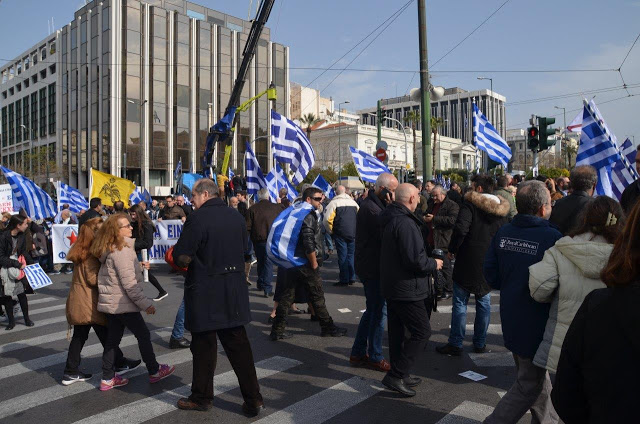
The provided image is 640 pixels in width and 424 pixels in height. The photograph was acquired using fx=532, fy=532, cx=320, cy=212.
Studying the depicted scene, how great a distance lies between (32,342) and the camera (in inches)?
281

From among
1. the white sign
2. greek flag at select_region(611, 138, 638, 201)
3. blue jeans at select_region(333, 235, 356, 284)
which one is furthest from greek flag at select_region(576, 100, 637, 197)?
the white sign

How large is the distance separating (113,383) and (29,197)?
8376 millimetres

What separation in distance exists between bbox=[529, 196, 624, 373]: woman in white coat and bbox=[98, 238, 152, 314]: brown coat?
3651mm

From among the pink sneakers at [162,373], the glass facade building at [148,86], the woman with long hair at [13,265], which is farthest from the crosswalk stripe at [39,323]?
the glass facade building at [148,86]

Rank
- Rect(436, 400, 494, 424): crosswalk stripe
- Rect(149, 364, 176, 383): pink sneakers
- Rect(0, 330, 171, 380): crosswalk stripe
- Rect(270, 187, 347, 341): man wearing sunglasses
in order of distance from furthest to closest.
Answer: Rect(270, 187, 347, 341): man wearing sunglasses → Rect(0, 330, 171, 380): crosswalk stripe → Rect(149, 364, 176, 383): pink sneakers → Rect(436, 400, 494, 424): crosswalk stripe

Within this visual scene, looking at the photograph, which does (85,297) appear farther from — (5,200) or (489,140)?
(5,200)

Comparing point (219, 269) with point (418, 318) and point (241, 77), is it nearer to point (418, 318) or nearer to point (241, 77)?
point (418, 318)

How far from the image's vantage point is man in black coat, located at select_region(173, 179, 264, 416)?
444cm

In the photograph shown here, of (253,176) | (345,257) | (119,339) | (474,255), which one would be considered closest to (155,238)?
(253,176)

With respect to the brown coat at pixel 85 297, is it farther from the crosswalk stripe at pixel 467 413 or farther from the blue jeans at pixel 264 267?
the blue jeans at pixel 264 267

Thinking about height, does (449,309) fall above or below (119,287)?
below

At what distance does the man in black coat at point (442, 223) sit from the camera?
325 inches

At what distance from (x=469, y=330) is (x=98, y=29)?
51873 millimetres

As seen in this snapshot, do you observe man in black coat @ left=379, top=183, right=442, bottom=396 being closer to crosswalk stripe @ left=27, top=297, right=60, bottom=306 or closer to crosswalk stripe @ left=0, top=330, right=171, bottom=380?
crosswalk stripe @ left=0, top=330, right=171, bottom=380
